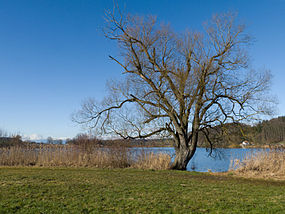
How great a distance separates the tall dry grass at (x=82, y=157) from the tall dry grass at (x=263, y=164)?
3693 mm

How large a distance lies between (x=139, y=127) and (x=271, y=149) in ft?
23.5

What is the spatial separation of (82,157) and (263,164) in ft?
29.7

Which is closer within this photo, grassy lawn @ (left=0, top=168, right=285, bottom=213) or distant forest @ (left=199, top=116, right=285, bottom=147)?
grassy lawn @ (left=0, top=168, right=285, bottom=213)

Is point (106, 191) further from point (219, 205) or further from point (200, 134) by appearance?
point (200, 134)

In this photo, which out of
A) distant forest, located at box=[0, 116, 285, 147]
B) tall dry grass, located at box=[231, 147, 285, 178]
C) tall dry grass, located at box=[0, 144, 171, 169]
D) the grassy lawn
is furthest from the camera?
distant forest, located at box=[0, 116, 285, 147]

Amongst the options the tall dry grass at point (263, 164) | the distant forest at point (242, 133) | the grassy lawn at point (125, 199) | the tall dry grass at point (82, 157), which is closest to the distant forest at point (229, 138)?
the distant forest at point (242, 133)

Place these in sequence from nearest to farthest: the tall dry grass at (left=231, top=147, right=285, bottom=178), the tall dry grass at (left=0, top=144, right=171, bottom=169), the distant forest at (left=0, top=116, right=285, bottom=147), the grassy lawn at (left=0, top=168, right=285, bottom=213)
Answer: the grassy lawn at (left=0, top=168, right=285, bottom=213) → the tall dry grass at (left=231, top=147, right=285, bottom=178) → the tall dry grass at (left=0, top=144, right=171, bottom=169) → the distant forest at (left=0, top=116, right=285, bottom=147)

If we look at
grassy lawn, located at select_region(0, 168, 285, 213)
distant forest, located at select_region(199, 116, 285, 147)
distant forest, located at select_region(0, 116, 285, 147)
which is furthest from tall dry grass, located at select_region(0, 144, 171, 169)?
grassy lawn, located at select_region(0, 168, 285, 213)

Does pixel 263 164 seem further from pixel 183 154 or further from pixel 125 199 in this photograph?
pixel 125 199

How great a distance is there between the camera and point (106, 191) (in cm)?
641

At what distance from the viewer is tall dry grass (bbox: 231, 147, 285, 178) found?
1134 centimetres

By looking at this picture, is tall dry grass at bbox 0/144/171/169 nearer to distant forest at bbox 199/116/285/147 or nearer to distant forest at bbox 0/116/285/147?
distant forest at bbox 0/116/285/147

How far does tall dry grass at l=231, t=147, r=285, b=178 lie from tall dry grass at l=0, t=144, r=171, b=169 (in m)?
3.69

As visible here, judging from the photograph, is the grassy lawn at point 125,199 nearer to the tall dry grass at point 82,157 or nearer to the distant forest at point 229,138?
the tall dry grass at point 82,157
